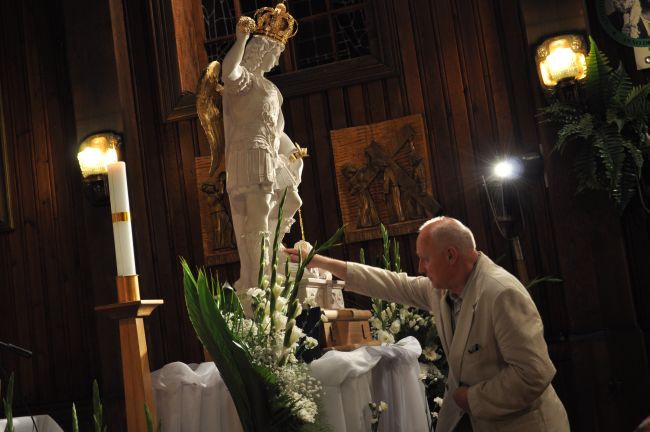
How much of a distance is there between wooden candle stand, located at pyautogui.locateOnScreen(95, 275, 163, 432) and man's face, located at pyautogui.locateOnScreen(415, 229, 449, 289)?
1154 millimetres

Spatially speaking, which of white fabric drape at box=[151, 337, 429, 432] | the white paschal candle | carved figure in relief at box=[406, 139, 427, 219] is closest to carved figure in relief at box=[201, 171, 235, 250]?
carved figure in relief at box=[406, 139, 427, 219]

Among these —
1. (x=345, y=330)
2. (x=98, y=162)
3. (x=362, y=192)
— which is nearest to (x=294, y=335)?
(x=345, y=330)

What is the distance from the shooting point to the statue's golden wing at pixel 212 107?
179 inches

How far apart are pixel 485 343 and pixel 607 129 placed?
3.37 m

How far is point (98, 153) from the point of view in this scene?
6691mm

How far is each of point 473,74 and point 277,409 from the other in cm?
463

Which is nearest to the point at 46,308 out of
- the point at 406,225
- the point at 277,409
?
the point at 406,225

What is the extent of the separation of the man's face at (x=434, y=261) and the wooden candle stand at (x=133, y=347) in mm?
1154

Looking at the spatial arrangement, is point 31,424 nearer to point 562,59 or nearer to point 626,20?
point 562,59

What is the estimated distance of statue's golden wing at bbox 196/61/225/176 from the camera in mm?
4559

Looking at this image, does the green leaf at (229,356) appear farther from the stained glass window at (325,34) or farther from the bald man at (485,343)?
the stained glass window at (325,34)

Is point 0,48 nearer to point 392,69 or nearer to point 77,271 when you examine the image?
point 77,271

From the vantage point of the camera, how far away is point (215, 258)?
6867 mm

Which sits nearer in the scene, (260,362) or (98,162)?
(260,362)
